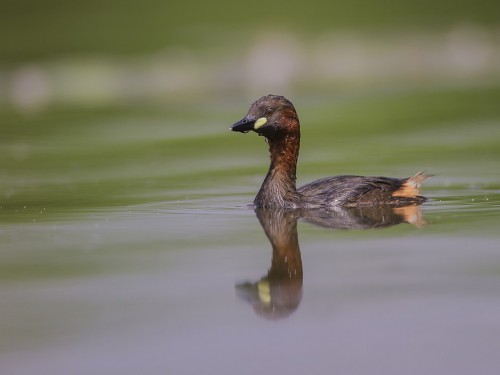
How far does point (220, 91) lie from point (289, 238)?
16717 mm

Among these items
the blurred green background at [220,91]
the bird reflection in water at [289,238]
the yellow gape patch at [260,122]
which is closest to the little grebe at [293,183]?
the yellow gape patch at [260,122]

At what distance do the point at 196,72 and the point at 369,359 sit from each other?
22.8 meters

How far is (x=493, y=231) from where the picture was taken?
29.9 ft

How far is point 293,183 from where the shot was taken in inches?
455

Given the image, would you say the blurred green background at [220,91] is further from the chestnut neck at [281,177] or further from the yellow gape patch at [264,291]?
the yellow gape patch at [264,291]

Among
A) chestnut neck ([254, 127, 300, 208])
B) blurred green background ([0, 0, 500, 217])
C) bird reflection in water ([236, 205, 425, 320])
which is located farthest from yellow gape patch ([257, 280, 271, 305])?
blurred green background ([0, 0, 500, 217])

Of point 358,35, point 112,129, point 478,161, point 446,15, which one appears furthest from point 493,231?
point 446,15

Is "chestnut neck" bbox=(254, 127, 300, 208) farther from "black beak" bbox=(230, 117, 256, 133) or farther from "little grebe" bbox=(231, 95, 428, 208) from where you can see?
"black beak" bbox=(230, 117, 256, 133)

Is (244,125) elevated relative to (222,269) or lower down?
elevated

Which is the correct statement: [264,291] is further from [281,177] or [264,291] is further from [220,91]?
[220,91]

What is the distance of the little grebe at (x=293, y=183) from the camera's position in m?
11.1

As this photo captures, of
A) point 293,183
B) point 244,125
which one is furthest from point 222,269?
point 293,183

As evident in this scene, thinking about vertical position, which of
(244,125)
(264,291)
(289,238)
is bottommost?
(264,291)

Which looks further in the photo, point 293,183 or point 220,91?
point 220,91
